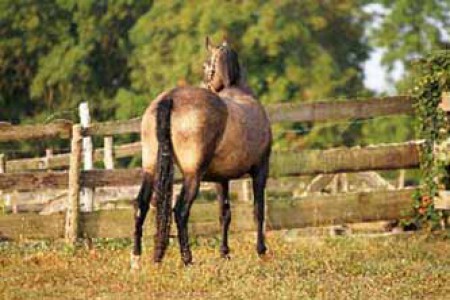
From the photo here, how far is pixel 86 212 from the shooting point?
1120 cm

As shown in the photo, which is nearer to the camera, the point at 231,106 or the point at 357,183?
the point at 231,106

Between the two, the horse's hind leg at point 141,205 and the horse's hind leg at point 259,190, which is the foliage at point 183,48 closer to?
the horse's hind leg at point 259,190

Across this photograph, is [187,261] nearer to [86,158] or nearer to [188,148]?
[188,148]

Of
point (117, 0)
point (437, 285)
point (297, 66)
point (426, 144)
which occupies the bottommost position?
point (437, 285)

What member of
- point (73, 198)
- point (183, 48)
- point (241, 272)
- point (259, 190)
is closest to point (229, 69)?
point (259, 190)

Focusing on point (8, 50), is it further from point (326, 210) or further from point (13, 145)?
point (326, 210)

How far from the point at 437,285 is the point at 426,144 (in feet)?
14.5

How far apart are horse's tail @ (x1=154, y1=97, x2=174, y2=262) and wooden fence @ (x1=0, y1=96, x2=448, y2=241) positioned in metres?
2.56

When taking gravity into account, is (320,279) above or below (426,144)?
below

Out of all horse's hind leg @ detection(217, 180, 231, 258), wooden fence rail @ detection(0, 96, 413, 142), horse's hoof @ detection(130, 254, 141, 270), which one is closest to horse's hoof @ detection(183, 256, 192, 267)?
horse's hoof @ detection(130, 254, 141, 270)

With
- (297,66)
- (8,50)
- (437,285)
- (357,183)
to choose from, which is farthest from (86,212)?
(8,50)

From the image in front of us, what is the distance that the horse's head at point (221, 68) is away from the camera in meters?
10.3

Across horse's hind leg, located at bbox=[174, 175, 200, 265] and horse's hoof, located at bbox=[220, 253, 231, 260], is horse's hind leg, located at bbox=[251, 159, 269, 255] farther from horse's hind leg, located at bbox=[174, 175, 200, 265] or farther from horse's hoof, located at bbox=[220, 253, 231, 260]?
horse's hind leg, located at bbox=[174, 175, 200, 265]

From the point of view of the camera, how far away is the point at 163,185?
8.52 m
